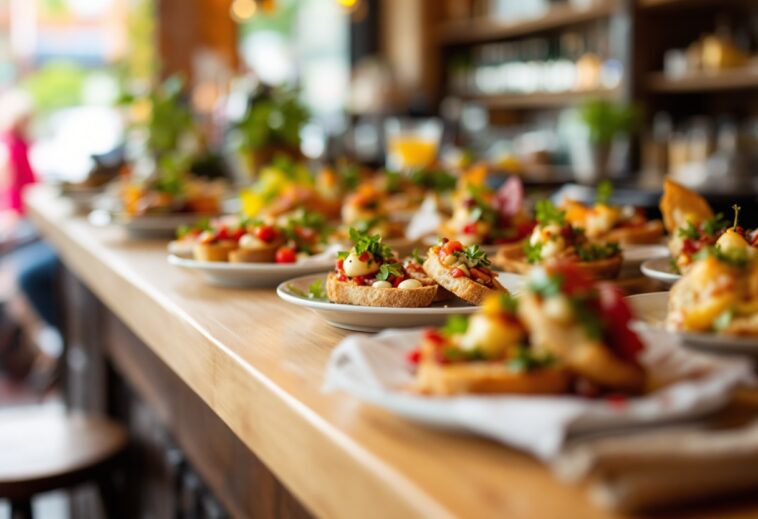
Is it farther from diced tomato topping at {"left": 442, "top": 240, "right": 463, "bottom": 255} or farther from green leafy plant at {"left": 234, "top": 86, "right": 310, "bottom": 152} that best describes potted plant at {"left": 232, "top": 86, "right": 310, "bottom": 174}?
diced tomato topping at {"left": 442, "top": 240, "right": 463, "bottom": 255}

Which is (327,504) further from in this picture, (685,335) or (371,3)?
(371,3)

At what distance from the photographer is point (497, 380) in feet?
2.63

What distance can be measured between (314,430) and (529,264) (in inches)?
29.8

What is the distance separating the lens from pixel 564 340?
812mm

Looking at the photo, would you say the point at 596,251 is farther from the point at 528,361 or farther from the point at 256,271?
the point at 528,361

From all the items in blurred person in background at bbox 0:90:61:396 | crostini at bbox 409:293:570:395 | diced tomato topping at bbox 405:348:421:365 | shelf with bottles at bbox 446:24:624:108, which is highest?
shelf with bottles at bbox 446:24:624:108

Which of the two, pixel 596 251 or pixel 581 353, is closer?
pixel 581 353

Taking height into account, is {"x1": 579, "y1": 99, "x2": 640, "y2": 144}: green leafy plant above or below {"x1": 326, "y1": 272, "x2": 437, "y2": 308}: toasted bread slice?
above

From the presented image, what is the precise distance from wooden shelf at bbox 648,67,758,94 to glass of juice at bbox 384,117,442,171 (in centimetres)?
142

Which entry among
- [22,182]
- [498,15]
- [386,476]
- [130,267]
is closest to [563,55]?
[498,15]

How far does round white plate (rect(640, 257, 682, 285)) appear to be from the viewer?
1373 millimetres

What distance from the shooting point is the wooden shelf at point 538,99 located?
6.47 m

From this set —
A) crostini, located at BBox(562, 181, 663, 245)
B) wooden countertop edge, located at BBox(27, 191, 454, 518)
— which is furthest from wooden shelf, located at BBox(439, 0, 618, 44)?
wooden countertop edge, located at BBox(27, 191, 454, 518)

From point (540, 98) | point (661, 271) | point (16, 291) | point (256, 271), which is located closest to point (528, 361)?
point (661, 271)
